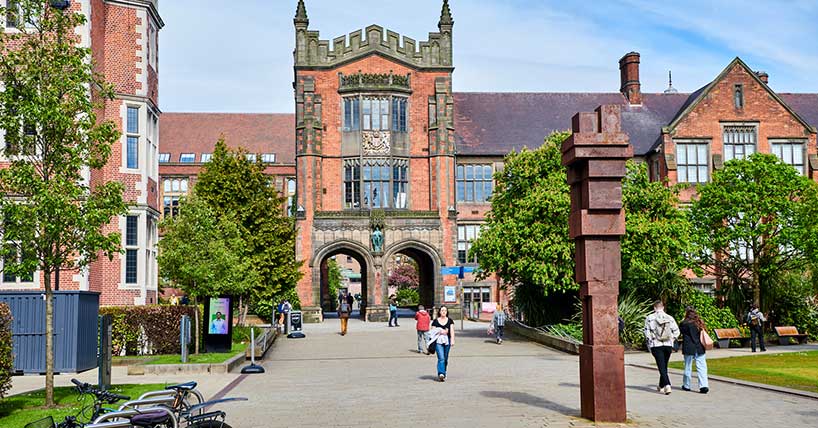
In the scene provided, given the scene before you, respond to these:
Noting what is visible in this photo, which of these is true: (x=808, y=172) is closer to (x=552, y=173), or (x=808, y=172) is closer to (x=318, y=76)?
(x=552, y=173)

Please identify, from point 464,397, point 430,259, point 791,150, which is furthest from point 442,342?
point 791,150

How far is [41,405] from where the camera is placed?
13.2 metres

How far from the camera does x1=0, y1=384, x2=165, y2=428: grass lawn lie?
38.9 ft

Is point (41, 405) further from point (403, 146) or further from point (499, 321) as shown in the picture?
point (403, 146)

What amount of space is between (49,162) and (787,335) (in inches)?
1004

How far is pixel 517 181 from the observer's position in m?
31.7

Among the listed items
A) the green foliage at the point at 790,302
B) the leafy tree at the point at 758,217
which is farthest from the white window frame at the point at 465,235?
the green foliage at the point at 790,302

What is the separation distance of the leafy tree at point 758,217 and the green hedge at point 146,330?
64.6ft

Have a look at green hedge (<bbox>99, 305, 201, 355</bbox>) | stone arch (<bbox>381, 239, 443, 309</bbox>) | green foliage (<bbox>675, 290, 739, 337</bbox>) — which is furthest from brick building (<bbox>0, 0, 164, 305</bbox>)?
stone arch (<bbox>381, 239, 443, 309</bbox>)

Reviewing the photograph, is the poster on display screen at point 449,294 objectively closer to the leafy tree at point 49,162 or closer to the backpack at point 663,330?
the backpack at point 663,330

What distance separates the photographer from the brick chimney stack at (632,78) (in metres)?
55.7

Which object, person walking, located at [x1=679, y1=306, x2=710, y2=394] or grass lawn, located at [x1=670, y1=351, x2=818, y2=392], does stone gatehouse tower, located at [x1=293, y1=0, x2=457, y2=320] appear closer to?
grass lawn, located at [x1=670, y1=351, x2=818, y2=392]

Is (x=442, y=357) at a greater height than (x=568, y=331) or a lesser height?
greater

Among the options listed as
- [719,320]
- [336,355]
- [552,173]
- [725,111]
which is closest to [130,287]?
[336,355]
